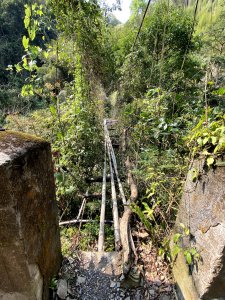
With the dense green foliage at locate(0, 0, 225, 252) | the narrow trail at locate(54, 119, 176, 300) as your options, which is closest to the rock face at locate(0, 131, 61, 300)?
the narrow trail at locate(54, 119, 176, 300)

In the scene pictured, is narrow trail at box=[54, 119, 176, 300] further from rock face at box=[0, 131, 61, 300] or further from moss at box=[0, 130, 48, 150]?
moss at box=[0, 130, 48, 150]

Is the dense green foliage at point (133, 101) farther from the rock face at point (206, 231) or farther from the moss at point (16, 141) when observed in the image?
the moss at point (16, 141)

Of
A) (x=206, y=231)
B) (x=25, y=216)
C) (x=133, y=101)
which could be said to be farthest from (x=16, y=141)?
(x=133, y=101)

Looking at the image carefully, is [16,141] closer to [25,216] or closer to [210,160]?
[25,216]

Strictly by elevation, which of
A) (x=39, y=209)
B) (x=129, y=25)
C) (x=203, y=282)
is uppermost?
(x=129, y=25)

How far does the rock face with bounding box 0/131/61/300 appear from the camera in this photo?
35.6 inches

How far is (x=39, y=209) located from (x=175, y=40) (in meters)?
7.78

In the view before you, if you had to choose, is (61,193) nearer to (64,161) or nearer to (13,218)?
(64,161)

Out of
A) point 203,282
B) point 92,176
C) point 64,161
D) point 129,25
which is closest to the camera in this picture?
point 203,282

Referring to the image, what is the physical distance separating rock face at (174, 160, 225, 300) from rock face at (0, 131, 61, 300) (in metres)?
0.99

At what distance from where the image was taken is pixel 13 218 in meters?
0.93

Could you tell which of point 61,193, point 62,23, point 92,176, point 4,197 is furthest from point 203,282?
point 62,23

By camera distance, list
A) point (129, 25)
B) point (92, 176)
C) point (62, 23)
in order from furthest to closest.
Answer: point (129, 25)
point (62, 23)
point (92, 176)

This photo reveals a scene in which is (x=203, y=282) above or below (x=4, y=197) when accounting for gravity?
below
